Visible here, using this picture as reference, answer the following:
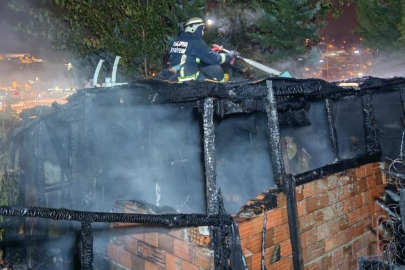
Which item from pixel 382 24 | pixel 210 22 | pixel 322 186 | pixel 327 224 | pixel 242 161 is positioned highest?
pixel 210 22

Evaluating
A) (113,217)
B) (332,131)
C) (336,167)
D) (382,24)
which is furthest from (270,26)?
(113,217)

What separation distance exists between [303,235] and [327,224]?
2.55 feet

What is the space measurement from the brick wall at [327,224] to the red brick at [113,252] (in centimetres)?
235

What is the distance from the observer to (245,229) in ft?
13.7

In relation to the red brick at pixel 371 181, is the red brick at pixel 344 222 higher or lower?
lower

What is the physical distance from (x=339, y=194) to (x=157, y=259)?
3.54 metres

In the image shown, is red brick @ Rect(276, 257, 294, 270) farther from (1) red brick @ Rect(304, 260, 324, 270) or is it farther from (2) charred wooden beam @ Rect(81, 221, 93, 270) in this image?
(2) charred wooden beam @ Rect(81, 221, 93, 270)

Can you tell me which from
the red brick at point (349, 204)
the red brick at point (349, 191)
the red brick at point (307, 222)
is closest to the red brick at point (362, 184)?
the red brick at point (349, 191)

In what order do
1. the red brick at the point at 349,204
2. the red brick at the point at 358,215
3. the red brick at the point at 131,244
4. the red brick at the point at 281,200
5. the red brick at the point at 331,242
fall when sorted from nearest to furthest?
1. the red brick at the point at 281,200
2. the red brick at the point at 131,244
3. the red brick at the point at 331,242
4. the red brick at the point at 349,204
5. the red brick at the point at 358,215

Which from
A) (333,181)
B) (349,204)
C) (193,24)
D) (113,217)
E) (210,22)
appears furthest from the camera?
(210,22)

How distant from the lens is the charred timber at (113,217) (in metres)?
1.87

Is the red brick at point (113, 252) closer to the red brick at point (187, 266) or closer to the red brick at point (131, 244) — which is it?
the red brick at point (131, 244)

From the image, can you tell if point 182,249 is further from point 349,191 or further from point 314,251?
point 349,191

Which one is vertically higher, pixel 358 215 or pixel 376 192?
pixel 376 192
